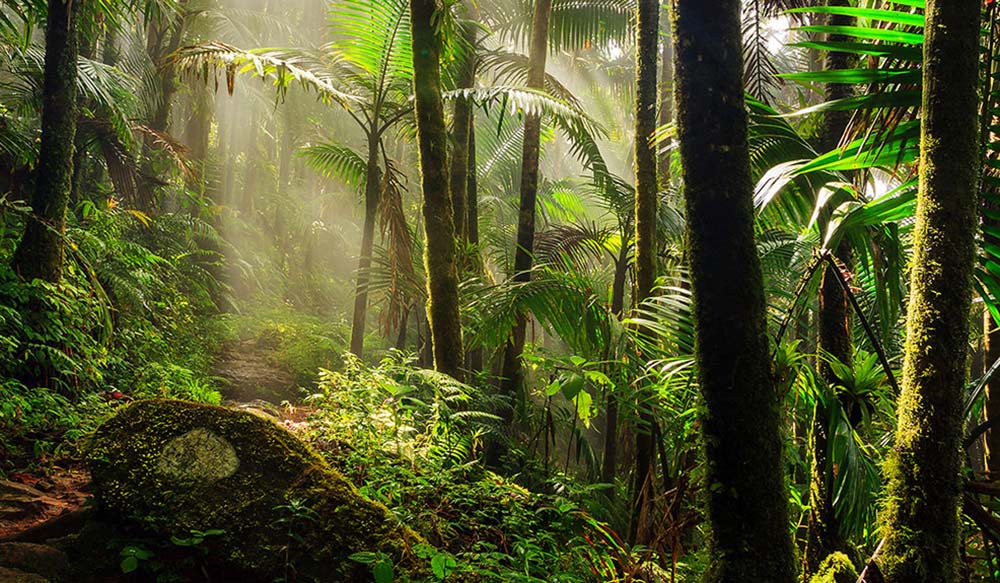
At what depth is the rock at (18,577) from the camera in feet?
6.63

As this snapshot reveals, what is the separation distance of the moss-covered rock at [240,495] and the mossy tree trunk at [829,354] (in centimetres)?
158

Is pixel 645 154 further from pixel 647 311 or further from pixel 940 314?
pixel 940 314

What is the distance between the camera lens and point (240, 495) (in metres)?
2.52

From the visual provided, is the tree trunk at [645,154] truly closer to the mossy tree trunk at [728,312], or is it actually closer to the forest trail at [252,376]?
the mossy tree trunk at [728,312]

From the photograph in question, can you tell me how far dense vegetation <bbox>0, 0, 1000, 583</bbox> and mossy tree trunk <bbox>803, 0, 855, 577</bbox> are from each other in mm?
12

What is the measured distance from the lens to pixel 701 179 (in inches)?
70.1

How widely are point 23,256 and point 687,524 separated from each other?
17.8 feet

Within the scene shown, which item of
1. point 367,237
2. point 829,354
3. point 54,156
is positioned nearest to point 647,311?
point 829,354

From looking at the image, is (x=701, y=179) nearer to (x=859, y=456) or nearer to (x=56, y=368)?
(x=859, y=456)

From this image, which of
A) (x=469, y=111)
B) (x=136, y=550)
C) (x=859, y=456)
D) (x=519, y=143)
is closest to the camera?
Answer: (x=859, y=456)

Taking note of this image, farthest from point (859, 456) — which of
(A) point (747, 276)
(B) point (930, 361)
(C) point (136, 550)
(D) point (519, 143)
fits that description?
(D) point (519, 143)

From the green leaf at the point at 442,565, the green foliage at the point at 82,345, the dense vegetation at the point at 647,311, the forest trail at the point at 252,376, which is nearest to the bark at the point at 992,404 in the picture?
the dense vegetation at the point at 647,311

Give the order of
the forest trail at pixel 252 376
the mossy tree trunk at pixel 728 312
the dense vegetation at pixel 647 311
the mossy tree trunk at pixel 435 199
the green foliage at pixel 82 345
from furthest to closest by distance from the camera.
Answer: the forest trail at pixel 252 376 < the mossy tree trunk at pixel 435 199 < the green foliage at pixel 82 345 < the mossy tree trunk at pixel 728 312 < the dense vegetation at pixel 647 311

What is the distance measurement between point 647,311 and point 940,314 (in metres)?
1.67
